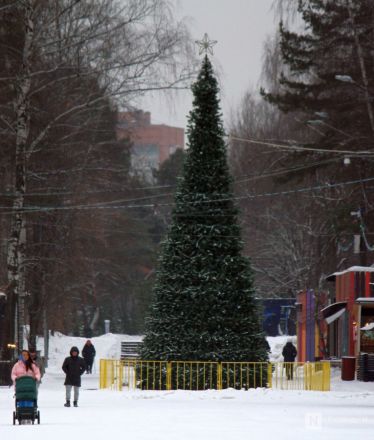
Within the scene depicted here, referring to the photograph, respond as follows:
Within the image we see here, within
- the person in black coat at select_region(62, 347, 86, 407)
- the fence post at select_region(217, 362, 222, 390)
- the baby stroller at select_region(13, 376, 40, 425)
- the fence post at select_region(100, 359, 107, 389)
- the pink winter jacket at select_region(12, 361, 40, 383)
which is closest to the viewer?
the baby stroller at select_region(13, 376, 40, 425)

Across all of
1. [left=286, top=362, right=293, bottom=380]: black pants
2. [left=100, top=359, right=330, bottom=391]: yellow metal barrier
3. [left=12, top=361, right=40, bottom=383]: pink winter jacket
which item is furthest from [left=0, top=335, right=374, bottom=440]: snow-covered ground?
[left=286, top=362, right=293, bottom=380]: black pants

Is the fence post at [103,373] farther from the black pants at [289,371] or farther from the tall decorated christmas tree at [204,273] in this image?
the black pants at [289,371]

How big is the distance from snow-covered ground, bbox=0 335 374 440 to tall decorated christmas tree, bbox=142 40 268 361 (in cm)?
179

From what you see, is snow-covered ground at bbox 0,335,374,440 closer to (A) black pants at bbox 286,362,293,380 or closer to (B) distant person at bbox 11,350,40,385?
(B) distant person at bbox 11,350,40,385

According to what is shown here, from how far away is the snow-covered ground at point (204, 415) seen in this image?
21406 mm

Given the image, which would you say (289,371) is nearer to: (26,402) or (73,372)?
(73,372)

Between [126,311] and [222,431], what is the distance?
89400mm

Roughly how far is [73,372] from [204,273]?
6077 mm

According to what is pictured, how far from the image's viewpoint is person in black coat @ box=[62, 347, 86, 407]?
102 feet

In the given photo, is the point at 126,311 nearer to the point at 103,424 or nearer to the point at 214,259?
the point at 214,259

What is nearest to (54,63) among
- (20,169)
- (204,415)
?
(20,169)

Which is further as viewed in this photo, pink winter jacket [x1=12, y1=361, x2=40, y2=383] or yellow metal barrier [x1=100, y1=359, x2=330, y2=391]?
yellow metal barrier [x1=100, y1=359, x2=330, y2=391]

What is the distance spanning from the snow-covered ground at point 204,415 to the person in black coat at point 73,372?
0.36m

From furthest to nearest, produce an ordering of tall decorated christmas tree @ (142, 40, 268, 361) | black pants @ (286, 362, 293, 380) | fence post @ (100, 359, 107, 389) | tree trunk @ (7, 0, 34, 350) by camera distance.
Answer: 1. tree trunk @ (7, 0, 34, 350)
2. black pants @ (286, 362, 293, 380)
3. fence post @ (100, 359, 107, 389)
4. tall decorated christmas tree @ (142, 40, 268, 361)
